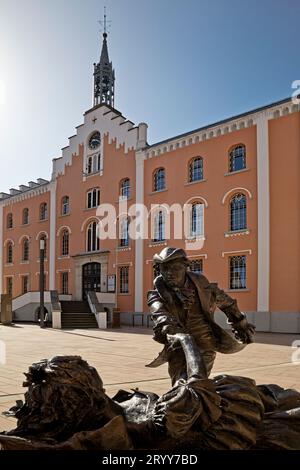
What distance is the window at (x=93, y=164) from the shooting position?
30.7 metres

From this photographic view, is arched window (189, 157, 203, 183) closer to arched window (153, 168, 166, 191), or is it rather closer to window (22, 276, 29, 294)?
arched window (153, 168, 166, 191)

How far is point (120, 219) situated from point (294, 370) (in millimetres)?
20057

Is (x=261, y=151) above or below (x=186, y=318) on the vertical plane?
above

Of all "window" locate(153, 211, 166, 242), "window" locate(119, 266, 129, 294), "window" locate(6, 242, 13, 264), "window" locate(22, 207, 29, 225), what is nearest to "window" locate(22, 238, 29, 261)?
"window" locate(22, 207, 29, 225)

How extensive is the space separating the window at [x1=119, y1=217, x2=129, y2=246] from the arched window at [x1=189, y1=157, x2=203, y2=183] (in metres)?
4.99

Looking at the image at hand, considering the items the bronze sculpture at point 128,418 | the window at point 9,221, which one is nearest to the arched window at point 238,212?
the bronze sculpture at point 128,418

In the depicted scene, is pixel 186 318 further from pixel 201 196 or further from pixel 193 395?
pixel 201 196

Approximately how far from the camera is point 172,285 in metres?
3.41

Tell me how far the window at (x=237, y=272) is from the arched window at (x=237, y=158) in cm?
438

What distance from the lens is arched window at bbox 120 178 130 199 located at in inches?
1110

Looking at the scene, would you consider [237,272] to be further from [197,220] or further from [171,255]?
[171,255]

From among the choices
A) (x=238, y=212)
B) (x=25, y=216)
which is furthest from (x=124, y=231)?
(x=25, y=216)
